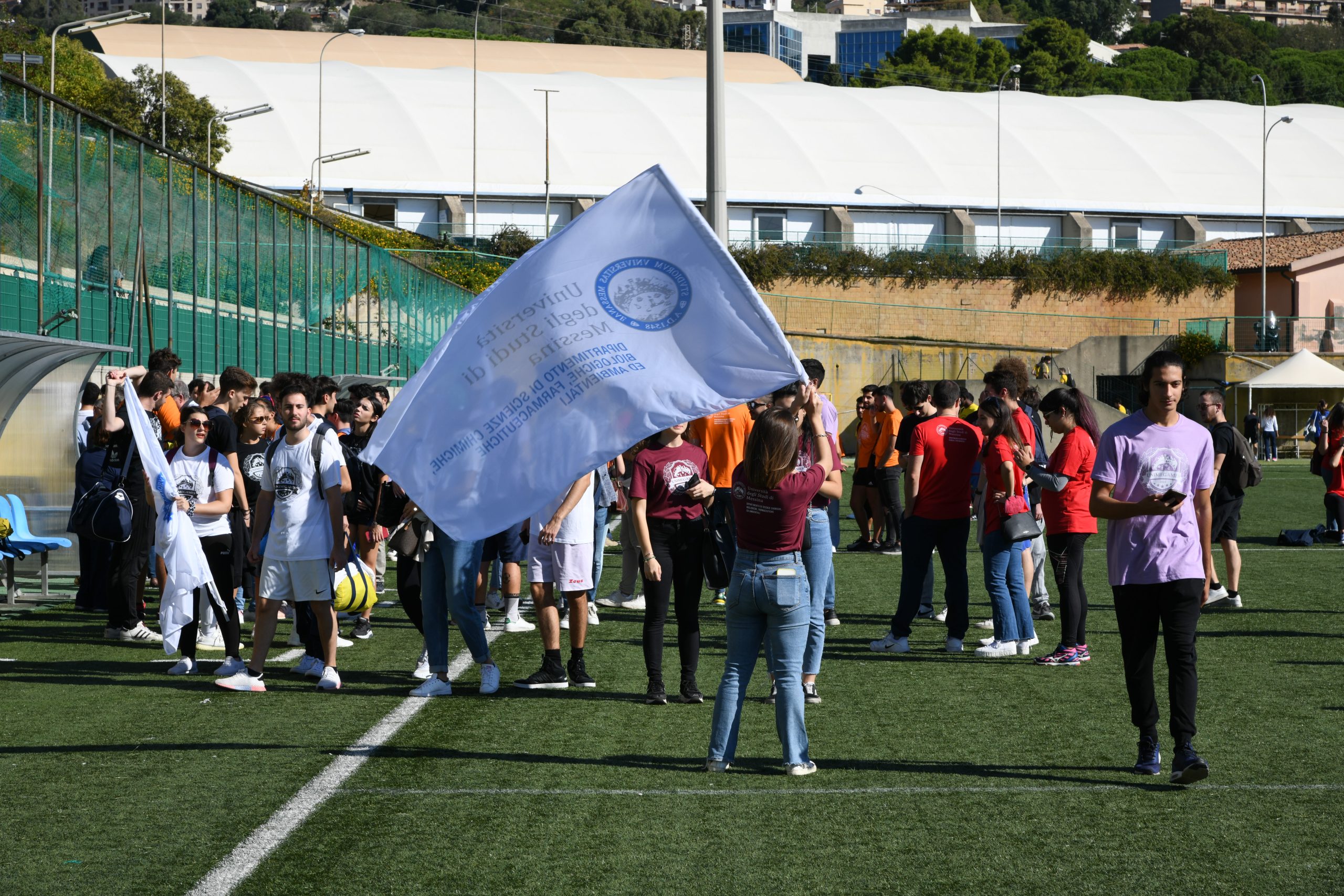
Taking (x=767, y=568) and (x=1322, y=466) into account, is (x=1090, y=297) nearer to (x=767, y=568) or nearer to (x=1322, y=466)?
(x=1322, y=466)

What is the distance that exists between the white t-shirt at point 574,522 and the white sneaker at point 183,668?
229cm

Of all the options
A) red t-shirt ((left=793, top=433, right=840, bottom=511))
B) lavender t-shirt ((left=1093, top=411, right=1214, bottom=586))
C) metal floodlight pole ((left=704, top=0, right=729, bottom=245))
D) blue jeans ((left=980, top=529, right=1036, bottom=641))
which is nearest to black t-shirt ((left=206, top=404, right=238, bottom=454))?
red t-shirt ((left=793, top=433, right=840, bottom=511))

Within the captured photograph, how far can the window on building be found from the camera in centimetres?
6262

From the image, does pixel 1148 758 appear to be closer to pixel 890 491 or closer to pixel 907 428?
pixel 907 428

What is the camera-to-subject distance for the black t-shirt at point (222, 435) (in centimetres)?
918

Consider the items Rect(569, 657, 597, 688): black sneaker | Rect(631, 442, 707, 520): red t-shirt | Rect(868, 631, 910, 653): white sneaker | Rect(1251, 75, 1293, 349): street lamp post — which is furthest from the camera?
Rect(1251, 75, 1293, 349): street lamp post

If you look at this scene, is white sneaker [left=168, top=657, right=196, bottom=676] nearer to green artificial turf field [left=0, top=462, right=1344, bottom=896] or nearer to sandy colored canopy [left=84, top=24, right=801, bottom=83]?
green artificial turf field [left=0, top=462, right=1344, bottom=896]

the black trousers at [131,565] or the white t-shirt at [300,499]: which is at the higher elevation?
the white t-shirt at [300,499]

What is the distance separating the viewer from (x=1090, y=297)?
64750 mm

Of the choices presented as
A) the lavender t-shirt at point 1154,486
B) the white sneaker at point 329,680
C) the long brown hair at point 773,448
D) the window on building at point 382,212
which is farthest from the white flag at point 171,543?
the window on building at point 382,212

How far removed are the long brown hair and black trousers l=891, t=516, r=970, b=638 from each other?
11.3ft

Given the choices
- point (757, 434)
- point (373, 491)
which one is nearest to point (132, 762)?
point (757, 434)

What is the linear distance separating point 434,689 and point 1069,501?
4049 mm

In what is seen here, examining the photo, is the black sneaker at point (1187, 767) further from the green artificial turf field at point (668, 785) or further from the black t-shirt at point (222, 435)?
the black t-shirt at point (222, 435)
